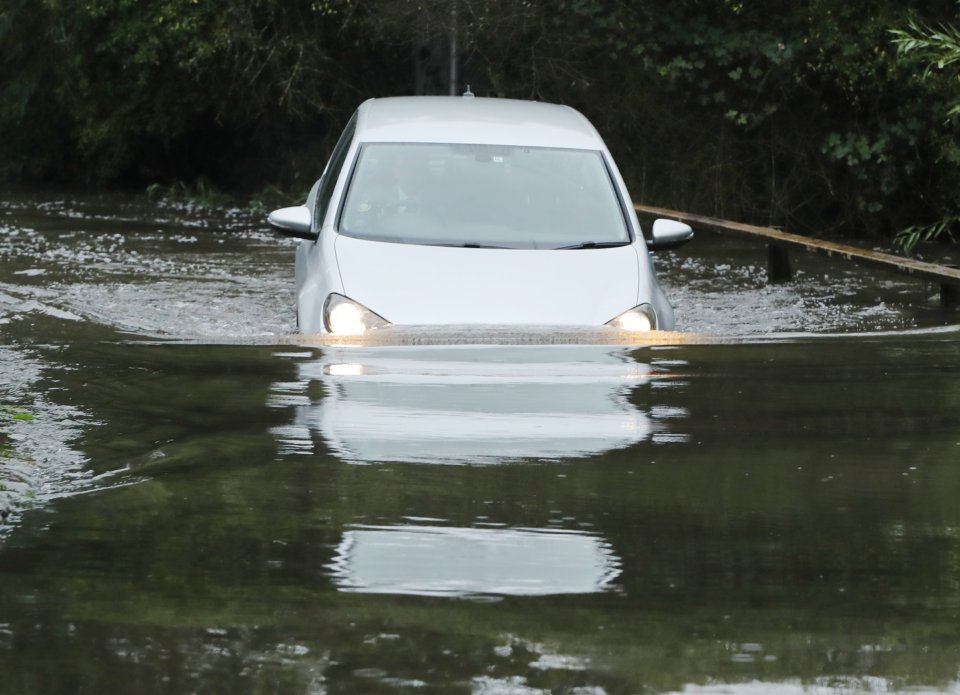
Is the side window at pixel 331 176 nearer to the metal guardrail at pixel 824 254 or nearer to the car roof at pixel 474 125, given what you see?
the car roof at pixel 474 125

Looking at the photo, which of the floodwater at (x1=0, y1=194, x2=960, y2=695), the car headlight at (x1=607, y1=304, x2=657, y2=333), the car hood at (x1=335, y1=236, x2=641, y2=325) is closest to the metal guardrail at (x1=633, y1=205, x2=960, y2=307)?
the car hood at (x1=335, y1=236, x2=641, y2=325)

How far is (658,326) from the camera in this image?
22.7ft

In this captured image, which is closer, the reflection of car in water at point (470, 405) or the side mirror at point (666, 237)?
the reflection of car in water at point (470, 405)

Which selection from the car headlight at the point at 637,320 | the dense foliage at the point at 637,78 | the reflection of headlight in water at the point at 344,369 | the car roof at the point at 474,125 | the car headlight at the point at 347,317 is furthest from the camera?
the dense foliage at the point at 637,78

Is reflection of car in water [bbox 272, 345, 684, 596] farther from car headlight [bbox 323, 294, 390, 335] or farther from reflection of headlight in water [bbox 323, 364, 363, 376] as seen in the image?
car headlight [bbox 323, 294, 390, 335]

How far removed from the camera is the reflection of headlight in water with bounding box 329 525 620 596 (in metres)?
3.14

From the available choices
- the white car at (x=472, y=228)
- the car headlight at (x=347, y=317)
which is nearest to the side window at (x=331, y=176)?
the white car at (x=472, y=228)

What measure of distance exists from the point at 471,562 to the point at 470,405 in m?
1.43

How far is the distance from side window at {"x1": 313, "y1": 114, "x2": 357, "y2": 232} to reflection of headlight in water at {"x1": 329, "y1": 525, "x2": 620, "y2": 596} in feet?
14.9

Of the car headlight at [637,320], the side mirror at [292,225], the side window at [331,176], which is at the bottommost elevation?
the car headlight at [637,320]

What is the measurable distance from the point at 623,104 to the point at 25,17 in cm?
924

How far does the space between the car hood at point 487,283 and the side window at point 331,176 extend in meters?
0.80

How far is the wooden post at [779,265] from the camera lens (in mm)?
12383

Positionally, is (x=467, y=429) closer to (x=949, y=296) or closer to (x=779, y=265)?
(x=949, y=296)
